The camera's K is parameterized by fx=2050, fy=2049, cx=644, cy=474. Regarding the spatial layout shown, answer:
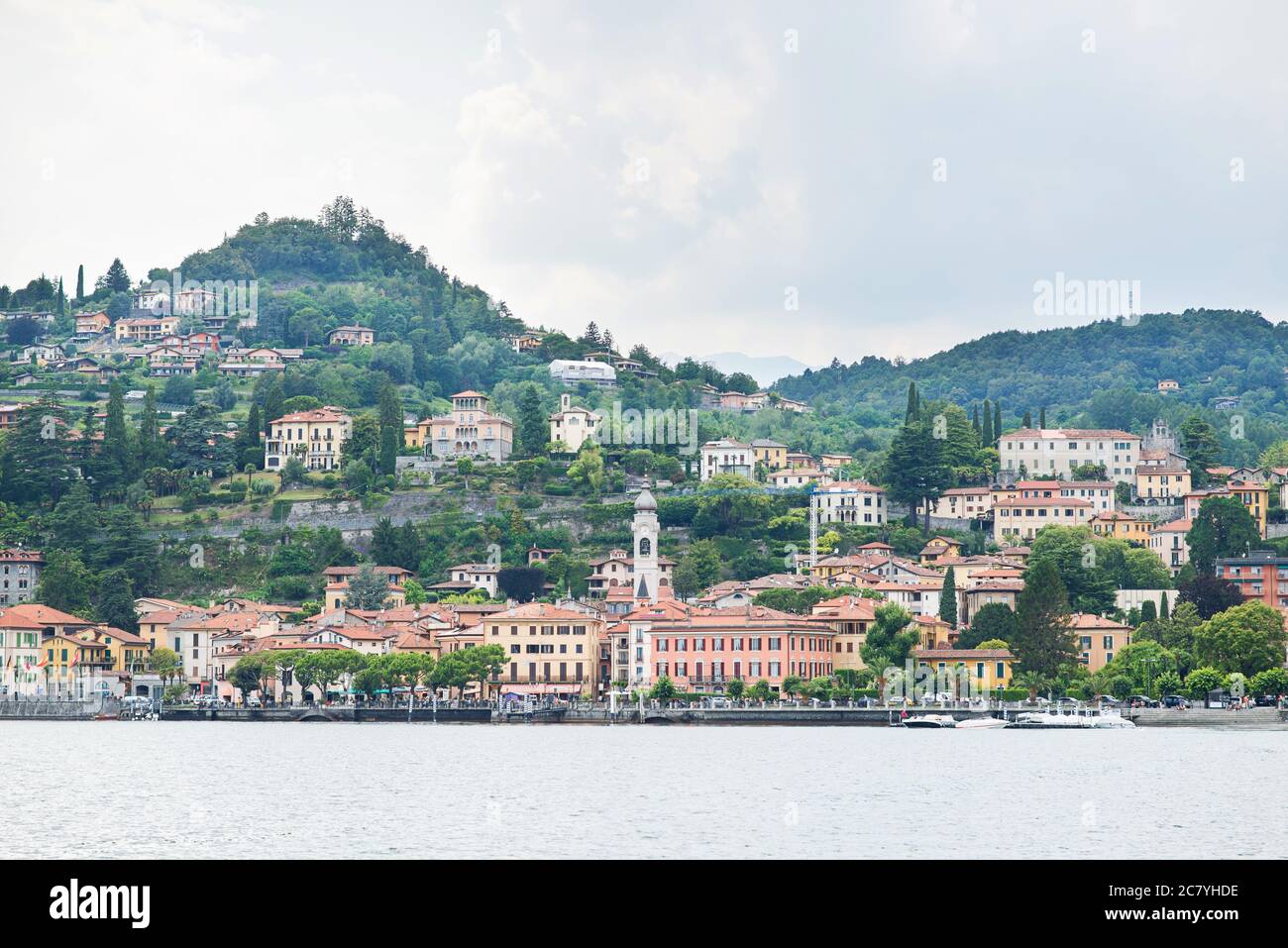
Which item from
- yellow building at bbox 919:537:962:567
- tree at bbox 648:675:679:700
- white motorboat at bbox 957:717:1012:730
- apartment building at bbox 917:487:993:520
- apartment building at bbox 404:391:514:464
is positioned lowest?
white motorboat at bbox 957:717:1012:730

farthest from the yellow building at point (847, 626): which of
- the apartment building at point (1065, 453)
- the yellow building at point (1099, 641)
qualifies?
the apartment building at point (1065, 453)

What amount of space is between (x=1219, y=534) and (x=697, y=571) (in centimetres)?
2579

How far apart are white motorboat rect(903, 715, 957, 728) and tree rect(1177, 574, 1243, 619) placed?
663 inches

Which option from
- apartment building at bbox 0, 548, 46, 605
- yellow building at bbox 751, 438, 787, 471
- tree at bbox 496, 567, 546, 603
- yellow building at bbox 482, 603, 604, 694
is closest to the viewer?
yellow building at bbox 482, 603, 604, 694

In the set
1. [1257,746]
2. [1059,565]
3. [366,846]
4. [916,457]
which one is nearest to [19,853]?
[366,846]

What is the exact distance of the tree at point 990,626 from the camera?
84.2m

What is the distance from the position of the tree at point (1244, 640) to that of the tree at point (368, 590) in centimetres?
4281

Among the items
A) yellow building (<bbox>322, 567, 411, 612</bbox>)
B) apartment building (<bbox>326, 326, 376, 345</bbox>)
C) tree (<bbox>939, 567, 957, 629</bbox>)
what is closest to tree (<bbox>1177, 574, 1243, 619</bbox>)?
tree (<bbox>939, 567, 957, 629</bbox>)

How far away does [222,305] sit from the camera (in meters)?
188

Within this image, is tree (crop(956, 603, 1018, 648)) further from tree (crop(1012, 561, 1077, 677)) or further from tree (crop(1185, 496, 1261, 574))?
tree (crop(1185, 496, 1261, 574))

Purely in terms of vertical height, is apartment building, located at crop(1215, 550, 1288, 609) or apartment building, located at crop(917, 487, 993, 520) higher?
apartment building, located at crop(917, 487, 993, 520)

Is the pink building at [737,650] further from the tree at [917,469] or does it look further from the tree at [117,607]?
the tree at [917,469]

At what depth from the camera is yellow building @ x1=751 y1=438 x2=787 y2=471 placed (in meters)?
132
